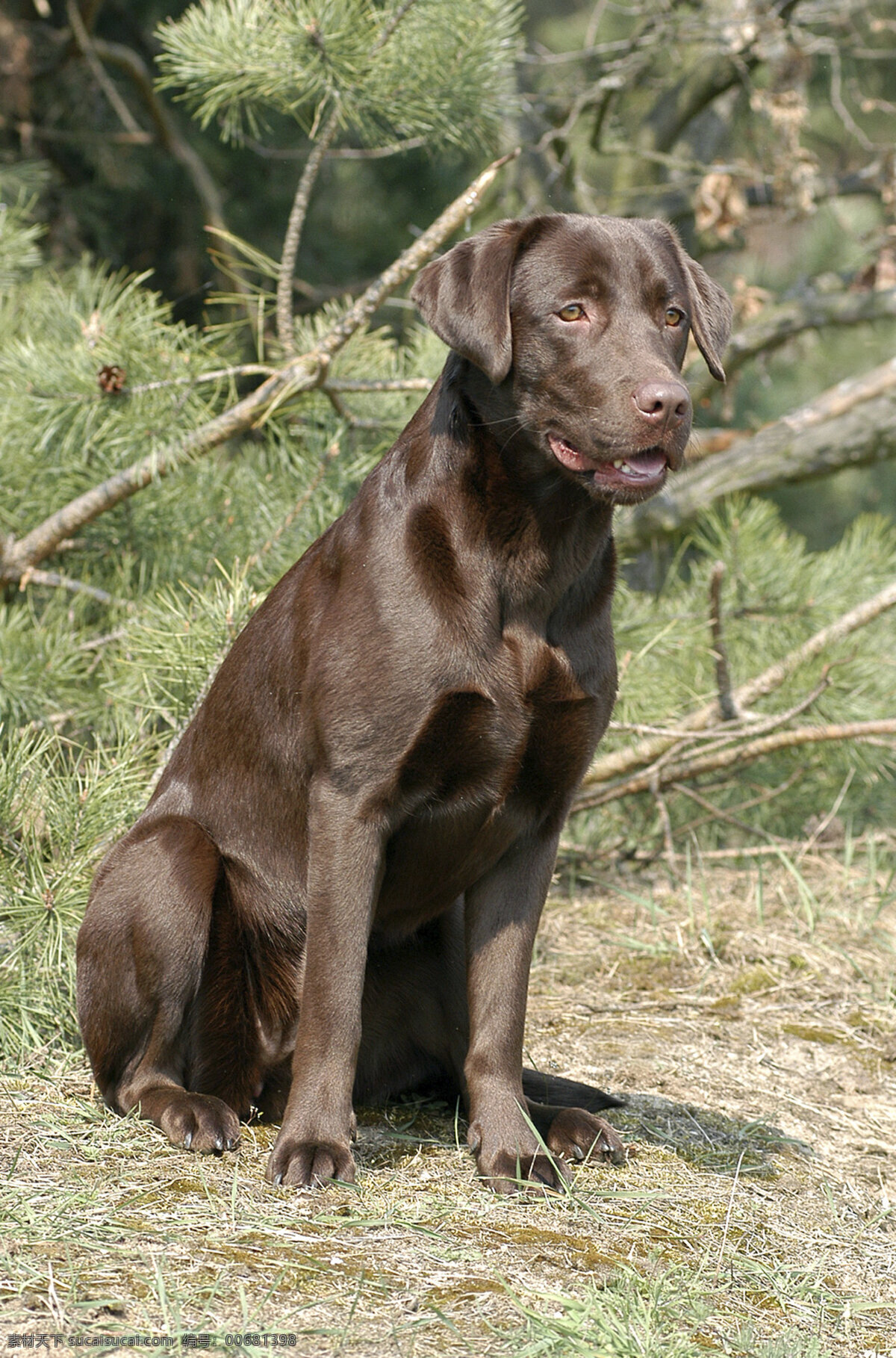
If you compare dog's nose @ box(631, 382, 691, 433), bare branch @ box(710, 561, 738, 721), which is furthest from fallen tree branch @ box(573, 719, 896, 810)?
dog's nose @ box(631, 382, 691, 433)

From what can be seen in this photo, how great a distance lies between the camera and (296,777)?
239cm

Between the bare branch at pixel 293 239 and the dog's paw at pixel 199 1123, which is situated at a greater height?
the bare branch at pixel 293 239

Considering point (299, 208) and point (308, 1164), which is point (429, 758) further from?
point (299, 208)

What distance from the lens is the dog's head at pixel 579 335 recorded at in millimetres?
2096

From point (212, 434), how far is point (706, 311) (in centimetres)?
161

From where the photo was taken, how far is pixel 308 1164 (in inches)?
80.2

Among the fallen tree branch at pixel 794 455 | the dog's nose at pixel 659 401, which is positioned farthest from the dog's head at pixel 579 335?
the fallen tree branch at pixel 794 455

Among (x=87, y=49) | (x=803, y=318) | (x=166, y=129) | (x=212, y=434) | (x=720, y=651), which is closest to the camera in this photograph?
(x=212, y=434)

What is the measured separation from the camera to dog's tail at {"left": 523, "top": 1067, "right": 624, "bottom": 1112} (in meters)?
2.50

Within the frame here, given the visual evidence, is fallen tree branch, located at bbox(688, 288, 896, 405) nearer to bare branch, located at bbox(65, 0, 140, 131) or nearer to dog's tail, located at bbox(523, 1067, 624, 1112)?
bare branch, located at bbox(65, 0, 140, 131)

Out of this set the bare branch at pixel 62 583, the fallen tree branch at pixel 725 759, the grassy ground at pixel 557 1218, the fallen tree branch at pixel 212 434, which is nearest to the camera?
the grassy ground at pixel 557 1218

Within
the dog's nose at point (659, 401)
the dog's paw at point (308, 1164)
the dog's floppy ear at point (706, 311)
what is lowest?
the dog's paw at point (308, 1164)

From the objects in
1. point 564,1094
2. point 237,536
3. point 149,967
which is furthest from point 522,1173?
point 237,536

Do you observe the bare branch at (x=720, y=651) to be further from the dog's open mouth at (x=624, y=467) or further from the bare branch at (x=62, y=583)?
the bare branch at (x=62, y=583)
